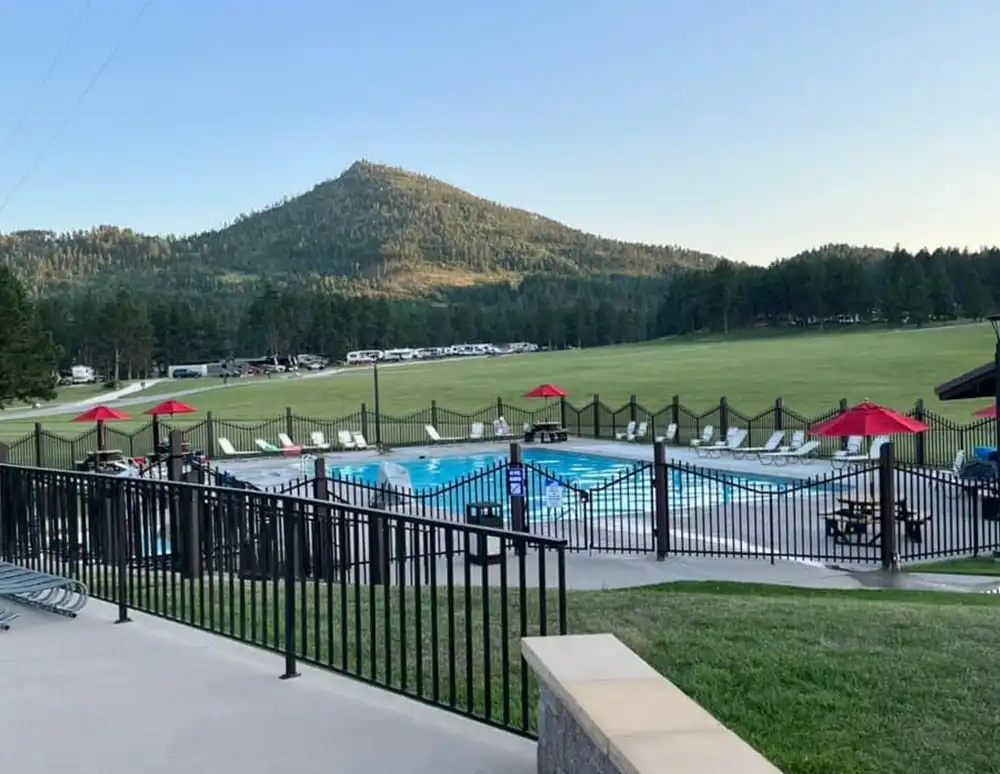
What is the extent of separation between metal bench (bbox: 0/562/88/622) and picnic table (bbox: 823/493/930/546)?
9.87m

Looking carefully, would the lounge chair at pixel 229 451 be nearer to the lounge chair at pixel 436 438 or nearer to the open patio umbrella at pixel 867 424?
the lounge chair at pixel 436 438

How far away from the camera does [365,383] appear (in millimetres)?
60375

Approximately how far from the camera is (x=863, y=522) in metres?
13.6

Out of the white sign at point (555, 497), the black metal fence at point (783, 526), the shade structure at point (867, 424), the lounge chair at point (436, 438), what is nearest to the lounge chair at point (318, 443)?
the lounge chair at point (436, 438)

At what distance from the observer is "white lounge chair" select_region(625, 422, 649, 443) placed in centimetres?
3181

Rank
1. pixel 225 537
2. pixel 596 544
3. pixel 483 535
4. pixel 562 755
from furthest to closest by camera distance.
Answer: pixel 596 544 → pixel 225 537 → pixel 483 535 → pixel 562 755

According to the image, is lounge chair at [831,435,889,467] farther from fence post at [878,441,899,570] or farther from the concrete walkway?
the concrete walkway

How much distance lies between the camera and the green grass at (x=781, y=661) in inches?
169

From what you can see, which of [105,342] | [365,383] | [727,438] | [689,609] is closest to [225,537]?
[689,609]

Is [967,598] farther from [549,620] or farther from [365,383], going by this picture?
[365,383]

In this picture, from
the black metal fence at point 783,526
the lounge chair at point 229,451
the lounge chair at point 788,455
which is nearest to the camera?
the black metal fence at point 783,526

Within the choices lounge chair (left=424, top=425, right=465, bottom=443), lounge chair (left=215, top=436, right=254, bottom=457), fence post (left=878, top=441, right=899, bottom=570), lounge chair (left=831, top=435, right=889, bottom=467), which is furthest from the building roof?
lounge chair (left=215, top=436, right=254, bottom=457)

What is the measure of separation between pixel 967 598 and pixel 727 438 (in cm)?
1860

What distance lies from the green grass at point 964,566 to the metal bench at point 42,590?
934cm
